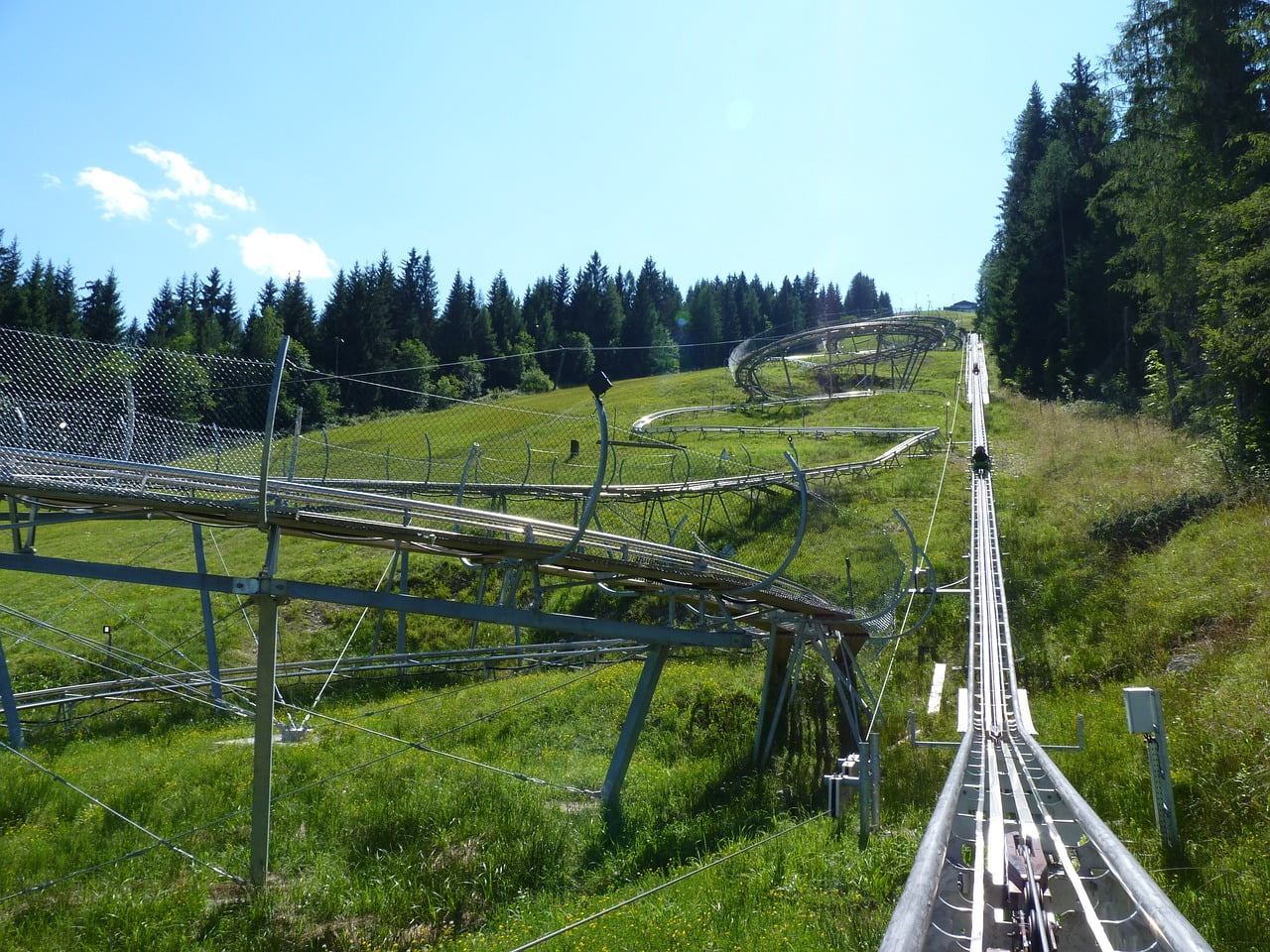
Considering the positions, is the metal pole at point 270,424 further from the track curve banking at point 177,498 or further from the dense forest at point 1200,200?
the dense forest at point 1200,200

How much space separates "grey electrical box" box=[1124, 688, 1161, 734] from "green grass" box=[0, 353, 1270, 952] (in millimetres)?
1031

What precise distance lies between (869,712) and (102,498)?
10554mm

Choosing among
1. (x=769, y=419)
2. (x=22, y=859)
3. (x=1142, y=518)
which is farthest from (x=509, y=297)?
(x=22, y=859)

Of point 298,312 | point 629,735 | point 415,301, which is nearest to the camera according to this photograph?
point 629,735

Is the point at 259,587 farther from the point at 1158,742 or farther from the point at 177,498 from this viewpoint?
the point at 1158,742

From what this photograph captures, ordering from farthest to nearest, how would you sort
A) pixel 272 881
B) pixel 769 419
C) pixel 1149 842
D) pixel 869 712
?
1. pixel 769 419
2. pixel 869 712
3. pixel 272 881
4. pixel 1149 842

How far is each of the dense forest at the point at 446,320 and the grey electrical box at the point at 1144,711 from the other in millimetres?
24527

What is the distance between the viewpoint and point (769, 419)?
42.4 metres

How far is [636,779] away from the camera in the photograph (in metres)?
11.2

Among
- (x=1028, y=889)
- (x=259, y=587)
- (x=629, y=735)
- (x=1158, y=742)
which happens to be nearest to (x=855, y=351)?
(x=629, y=735)

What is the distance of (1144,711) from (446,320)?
8065cm

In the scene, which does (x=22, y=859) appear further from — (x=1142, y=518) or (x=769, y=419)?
(x=769, y=419)

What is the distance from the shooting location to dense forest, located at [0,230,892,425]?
55.7m

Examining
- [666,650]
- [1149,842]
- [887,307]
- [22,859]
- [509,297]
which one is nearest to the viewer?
[1149,842]
